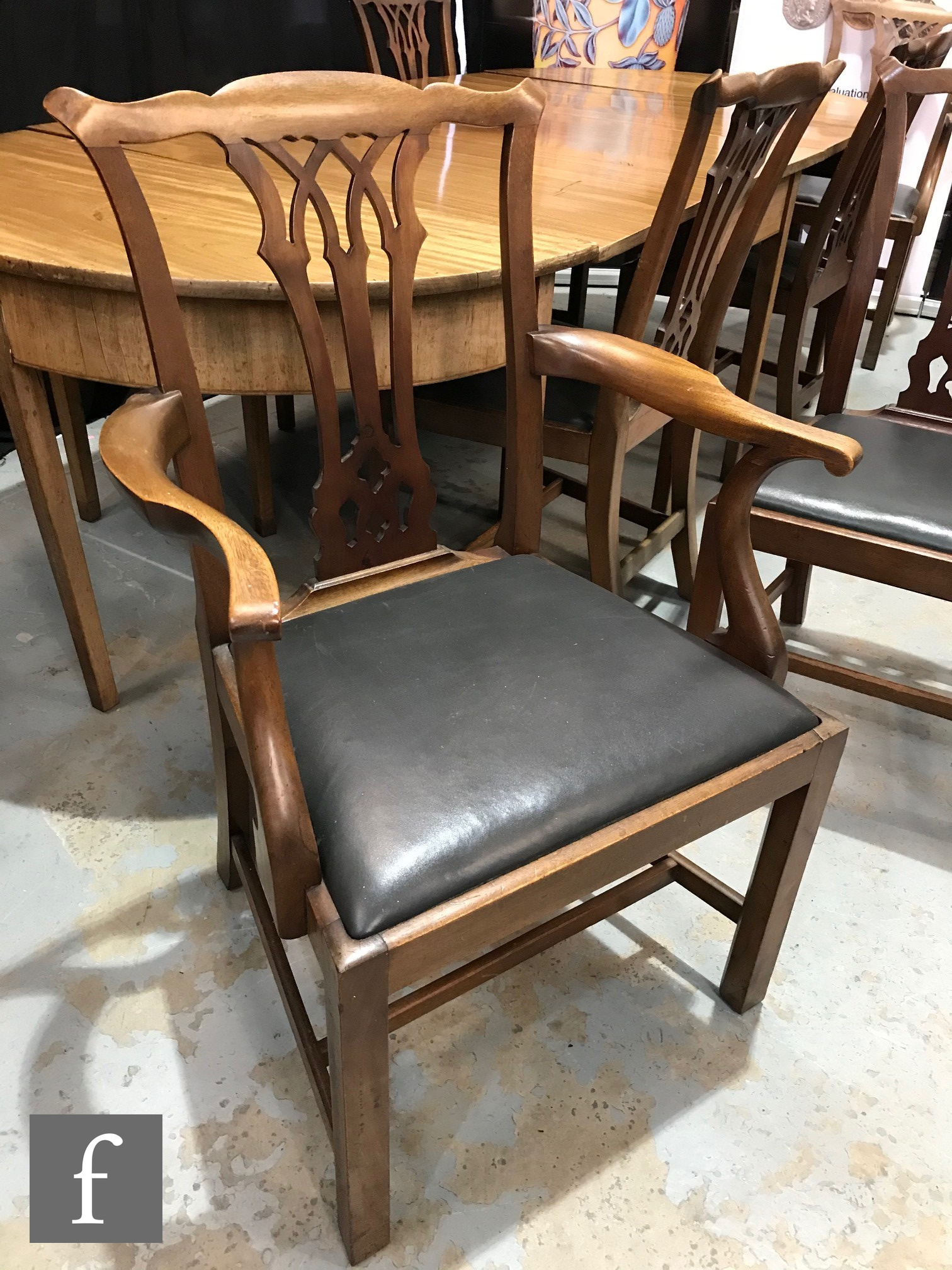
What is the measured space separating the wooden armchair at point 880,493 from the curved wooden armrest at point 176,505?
0.63 metres

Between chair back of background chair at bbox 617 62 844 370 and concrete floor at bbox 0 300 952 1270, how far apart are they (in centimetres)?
84

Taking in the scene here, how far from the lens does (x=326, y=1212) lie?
104 centimetres

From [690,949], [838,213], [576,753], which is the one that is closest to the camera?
[576,753]

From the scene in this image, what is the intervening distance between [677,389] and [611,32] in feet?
9.96

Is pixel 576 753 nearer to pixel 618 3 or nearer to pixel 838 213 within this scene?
pixel 838 213

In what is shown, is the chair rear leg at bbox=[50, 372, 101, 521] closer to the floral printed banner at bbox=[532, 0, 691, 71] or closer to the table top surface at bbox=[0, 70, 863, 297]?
the table top surface at bbox=[0, 70, 863, 297]

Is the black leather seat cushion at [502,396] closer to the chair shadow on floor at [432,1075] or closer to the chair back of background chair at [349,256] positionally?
the chair back of background chair at [349,256]

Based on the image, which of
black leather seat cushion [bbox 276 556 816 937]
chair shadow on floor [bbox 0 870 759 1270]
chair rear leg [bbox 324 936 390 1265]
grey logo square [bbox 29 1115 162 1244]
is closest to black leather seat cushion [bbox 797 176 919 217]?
black leather seat cushion [bbox 276 556 816 937]

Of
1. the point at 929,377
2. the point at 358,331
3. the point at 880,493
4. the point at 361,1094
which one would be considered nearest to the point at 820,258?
the point at 929,377

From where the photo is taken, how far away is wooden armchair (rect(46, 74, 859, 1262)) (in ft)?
2.61

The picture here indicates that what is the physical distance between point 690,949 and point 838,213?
1952mm

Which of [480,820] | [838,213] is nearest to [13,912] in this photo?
[480,820]

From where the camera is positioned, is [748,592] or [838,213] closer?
[748,592]

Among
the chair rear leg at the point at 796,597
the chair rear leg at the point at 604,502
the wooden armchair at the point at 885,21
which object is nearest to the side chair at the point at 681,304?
the chair rear leg at the point at 604,502
